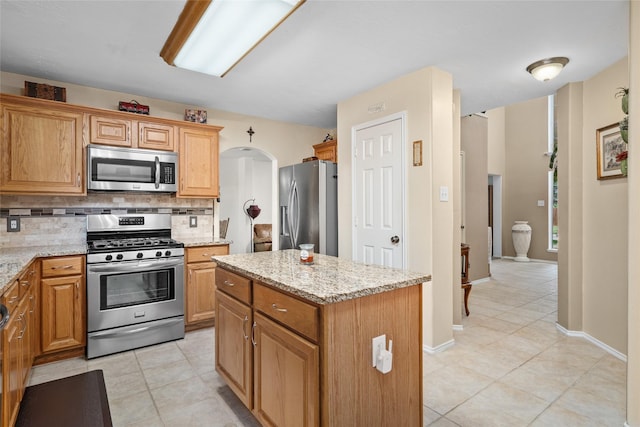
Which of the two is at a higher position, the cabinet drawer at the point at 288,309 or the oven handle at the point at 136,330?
the cabinet drawer at the point at 288,309

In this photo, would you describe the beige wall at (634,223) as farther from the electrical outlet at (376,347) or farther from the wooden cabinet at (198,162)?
the wooden cabinet at (198,162)

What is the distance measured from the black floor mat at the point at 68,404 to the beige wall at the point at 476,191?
5.19 meters

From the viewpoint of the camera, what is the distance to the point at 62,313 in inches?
111

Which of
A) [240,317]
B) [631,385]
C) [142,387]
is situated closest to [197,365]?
[142,387]

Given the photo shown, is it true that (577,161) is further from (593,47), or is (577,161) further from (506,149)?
(506,149)

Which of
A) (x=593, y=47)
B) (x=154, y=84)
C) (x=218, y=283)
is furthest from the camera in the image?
(x=154, y=84)

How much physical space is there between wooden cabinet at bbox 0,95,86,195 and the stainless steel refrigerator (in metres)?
2.25

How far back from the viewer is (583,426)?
6.41ft

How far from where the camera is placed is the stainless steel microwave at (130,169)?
10.5 ft

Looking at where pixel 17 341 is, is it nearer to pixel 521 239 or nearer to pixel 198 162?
pixel 198 162

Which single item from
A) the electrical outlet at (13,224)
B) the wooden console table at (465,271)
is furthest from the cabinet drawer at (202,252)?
the wooden console table at (465,271)

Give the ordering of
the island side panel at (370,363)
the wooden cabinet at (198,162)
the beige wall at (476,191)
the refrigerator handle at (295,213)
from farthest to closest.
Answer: the beige wall at (476,191) → the refrigerator handle at (295,213) → the wooden cabinet at (198,162) → the island side panel at (370,363)

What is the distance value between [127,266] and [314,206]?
2.05 meters

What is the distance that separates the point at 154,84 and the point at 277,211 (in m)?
2.14
